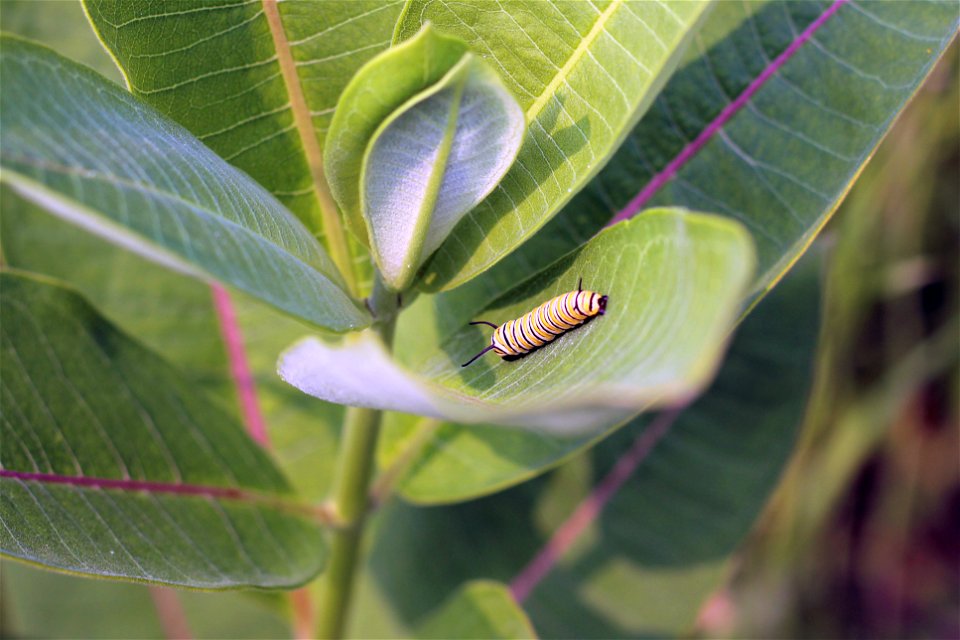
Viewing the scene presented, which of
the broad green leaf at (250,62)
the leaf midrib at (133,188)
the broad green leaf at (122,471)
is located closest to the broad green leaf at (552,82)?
the broad green leaf at (250,62)

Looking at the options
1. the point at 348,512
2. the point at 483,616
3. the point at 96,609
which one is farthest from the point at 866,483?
the point at 96,609

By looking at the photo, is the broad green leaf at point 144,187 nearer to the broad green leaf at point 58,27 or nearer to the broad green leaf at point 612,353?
the broad green leaf at point 612,353

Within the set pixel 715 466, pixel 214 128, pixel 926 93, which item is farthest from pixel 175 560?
pixel 926 93

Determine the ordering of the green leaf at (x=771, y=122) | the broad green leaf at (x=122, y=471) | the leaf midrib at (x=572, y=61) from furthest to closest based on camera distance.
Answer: the green leaf at (x=771, y=122) → the broad green leaf at (x=122, y=471) → the leaf midrib at (x=572, y=61)

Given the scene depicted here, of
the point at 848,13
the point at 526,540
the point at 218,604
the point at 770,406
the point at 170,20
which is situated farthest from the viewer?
the point at 218,604

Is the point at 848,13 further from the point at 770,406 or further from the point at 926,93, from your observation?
the point at 926,93

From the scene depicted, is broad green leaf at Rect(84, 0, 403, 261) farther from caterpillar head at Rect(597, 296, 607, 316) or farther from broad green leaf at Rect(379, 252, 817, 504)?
broad green leaf at Rect(379, 252, 817, 504)
